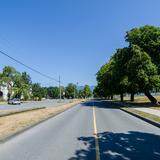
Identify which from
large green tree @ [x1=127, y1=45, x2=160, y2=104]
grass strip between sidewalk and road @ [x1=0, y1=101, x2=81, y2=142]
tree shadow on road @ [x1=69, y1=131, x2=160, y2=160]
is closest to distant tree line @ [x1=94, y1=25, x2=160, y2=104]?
large green tree @ [x1=127, y1=45, x2=160, y2=104]

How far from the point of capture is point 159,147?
1203cm

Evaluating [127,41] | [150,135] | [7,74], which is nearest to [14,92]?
[7,74]

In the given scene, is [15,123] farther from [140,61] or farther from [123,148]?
[140,61]

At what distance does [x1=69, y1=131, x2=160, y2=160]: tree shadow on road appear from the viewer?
33.1 ft

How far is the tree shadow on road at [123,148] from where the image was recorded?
10.1 meters

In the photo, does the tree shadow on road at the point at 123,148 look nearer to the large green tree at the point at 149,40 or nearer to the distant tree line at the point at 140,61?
the distant tree line at the point at 140,61

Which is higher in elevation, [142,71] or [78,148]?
[142,71]

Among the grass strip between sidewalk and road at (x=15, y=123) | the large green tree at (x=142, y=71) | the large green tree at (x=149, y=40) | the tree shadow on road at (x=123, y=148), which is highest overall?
the large green tree at (x=149, y=40)

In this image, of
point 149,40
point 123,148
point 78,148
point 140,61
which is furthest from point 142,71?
point 78,148

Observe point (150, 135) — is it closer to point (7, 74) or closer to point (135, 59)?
point (135, 59)

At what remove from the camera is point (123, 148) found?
458 inches

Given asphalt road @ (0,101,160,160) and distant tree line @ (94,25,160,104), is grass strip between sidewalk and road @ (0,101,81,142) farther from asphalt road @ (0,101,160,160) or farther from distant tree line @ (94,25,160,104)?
distant tree line @ (94,25,160,104)

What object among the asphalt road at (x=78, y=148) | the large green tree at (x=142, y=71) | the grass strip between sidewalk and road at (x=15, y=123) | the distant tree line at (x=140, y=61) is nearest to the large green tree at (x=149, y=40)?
the distant tree line at (x=140, y=61)

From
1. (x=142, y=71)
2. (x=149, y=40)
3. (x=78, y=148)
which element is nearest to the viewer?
(x=78, y=148)
